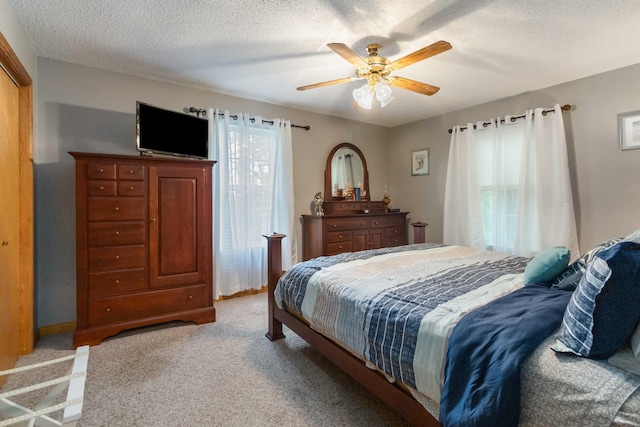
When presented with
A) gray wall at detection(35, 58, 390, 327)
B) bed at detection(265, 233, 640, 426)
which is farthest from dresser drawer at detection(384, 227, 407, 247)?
gray wall at detection(35, 58, 390, 327)

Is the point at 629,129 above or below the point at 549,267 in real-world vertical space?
above

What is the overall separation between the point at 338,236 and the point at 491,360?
2.94 meters

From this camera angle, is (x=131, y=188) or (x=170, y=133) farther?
(x=170, y=133)

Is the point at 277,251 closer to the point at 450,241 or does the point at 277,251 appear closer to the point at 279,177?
the point at 279,177

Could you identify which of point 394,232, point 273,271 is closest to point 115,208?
point 273,271

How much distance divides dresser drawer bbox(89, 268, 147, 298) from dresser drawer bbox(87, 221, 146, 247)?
25 cm

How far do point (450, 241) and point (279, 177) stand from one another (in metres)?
2.48

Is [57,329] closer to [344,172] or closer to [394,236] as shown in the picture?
[344,172]

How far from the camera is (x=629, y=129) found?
2.87m

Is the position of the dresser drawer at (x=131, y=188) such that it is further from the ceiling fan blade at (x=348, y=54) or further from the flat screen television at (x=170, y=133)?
the ceiling fan blade at (x=348, y=54)

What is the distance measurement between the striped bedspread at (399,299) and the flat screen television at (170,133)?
66.2 inches

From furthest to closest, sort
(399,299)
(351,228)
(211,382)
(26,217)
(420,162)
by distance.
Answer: (420,162)
(351,228)
(26,217)
(211,382)
(399,299)

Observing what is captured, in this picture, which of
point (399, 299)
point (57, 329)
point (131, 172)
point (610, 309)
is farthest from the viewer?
point (57, 329)

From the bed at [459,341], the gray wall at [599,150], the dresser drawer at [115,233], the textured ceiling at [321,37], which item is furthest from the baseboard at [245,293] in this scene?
the gray wall at [599,150]
